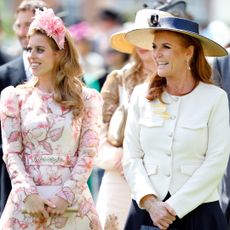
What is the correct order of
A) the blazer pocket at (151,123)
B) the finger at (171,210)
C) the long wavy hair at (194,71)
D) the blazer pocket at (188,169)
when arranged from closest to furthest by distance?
the finger at (171,210)
the blazer pocket at (188,169)
the blazer pocket at (151,123)
the long wavy hair at (194,71)

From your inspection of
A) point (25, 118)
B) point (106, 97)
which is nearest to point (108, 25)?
point (106, 97)

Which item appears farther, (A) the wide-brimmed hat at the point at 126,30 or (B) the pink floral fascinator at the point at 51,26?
(A) the wide-brimmed hat at the point at 126,30

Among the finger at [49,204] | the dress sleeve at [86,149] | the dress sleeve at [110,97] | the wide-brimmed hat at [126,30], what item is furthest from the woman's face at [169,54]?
the dress sleeve at [110,97]

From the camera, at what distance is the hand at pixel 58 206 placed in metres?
6.65

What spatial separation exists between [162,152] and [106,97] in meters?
1.52

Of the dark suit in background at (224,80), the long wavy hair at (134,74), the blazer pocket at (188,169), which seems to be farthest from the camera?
the long wavy hair at (134,74)

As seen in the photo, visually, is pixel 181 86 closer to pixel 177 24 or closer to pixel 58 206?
pixel 177 24

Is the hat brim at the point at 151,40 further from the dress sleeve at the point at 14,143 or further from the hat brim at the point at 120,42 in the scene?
the dress sleeve at the point at 14,143

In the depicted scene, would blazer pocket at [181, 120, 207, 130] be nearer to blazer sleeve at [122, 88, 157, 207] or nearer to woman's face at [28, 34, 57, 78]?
blazer sleeve at [122, 88, 157, 207]

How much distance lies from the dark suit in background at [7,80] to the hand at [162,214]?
1.57 m

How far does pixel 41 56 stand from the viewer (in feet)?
22.8

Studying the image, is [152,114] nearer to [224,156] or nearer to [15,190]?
[224,156]

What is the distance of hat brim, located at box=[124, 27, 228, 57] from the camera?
6.74 m

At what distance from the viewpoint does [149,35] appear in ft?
24.0
